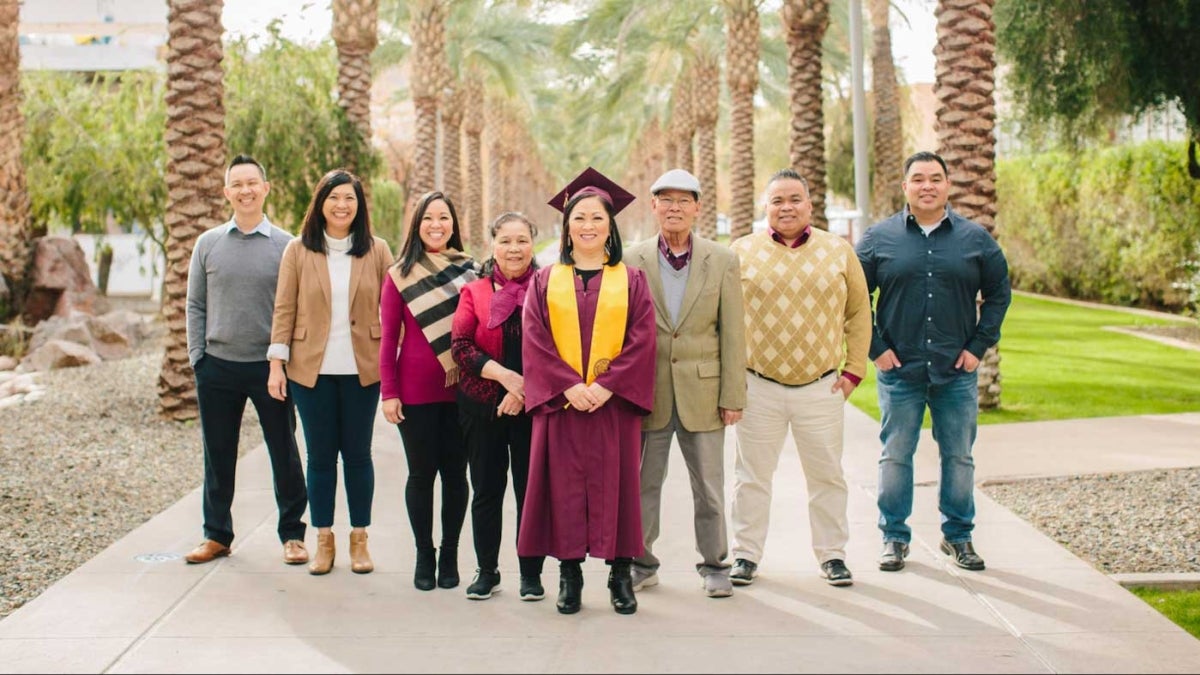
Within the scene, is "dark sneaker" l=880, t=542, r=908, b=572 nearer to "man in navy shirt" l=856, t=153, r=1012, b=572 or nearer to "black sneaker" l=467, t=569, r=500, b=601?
"man in navy shirt" l=856, t=153, r=1012, b=572

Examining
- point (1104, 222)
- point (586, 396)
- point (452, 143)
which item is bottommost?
point (586, 396)

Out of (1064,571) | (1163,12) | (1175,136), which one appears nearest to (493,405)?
(1064,571)

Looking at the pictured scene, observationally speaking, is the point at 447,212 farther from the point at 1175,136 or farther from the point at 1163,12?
the point at 1175,136

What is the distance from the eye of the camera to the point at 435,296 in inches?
255

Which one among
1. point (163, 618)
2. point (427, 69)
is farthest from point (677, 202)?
point (427, 69)

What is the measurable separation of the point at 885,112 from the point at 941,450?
22.4m

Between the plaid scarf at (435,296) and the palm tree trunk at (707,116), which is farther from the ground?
the palm tree trunk at (707,116)

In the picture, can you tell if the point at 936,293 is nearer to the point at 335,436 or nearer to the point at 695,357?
the point at 695,357

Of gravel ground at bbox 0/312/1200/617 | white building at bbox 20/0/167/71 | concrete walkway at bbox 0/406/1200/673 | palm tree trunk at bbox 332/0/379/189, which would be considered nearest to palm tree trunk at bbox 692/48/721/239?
palm tree trunk at bbox 332/0/379/189

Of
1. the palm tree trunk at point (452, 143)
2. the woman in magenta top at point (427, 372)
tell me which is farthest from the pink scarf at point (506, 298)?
the palm tree trunk at point (452, 143)

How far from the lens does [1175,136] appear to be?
113 feet

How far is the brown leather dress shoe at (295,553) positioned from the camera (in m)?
7.05

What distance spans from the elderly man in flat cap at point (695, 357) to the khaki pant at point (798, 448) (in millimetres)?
259

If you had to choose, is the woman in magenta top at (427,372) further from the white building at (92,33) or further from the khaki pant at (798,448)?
the white building at (92,33)
